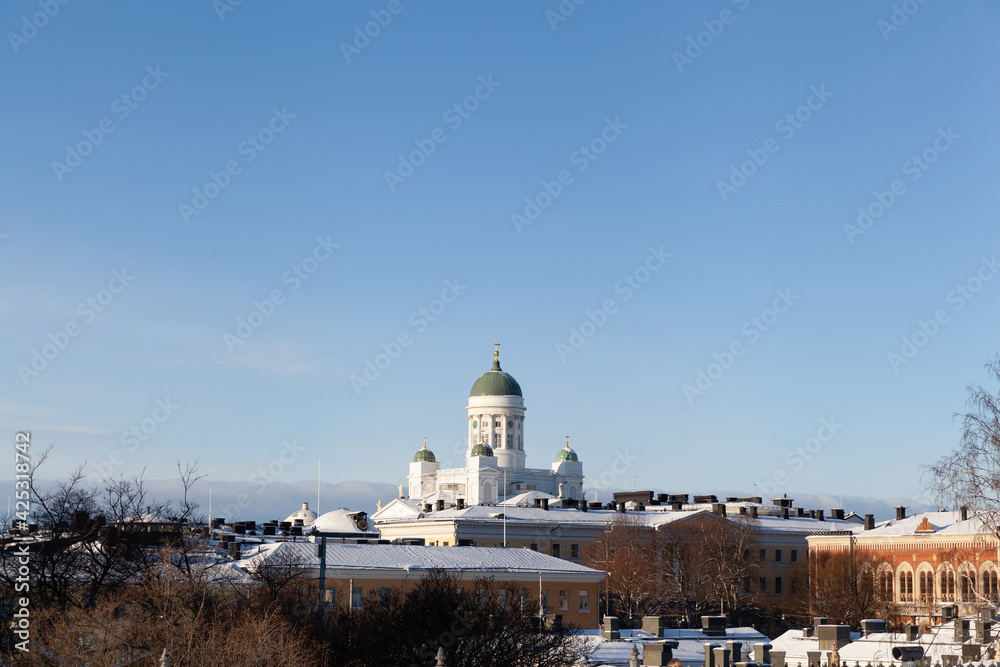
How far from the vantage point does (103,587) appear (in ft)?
165

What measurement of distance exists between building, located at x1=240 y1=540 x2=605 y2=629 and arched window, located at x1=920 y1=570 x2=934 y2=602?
32001 millimetres

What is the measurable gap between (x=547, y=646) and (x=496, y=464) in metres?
123

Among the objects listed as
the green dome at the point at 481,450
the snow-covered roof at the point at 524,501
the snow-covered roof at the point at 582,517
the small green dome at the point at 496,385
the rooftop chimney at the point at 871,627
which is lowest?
the rooftop chimney at the point at 871,627

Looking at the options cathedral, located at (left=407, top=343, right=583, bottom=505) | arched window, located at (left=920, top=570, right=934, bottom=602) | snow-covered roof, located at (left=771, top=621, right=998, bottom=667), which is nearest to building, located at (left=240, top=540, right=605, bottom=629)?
snow-covered roof, located at (left=771, top=621, right=998, bottom=667)

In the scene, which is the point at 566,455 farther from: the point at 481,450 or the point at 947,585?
the point at 947,585

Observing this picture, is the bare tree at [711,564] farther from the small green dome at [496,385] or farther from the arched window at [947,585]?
the small green dome at [496,385]

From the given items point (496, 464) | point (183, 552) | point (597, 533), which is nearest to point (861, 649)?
point (183, 552)

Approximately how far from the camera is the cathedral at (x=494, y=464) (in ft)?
530

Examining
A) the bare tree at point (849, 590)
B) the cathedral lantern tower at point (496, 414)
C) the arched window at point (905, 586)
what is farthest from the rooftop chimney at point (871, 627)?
the cathedral lantern tower at point (496, 414)

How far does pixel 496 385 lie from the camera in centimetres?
17625

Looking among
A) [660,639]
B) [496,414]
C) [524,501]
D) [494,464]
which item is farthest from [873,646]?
[496,414]

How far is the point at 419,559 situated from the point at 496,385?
96.9m

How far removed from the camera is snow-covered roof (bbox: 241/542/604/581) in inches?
3004

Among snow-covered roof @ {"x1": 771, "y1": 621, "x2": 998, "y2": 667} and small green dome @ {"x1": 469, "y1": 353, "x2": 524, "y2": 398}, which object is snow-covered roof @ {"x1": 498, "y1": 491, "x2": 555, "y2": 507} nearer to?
small green dome @ {"x1": 469, "y1": 353, "x2": 524, "y2": 398}
